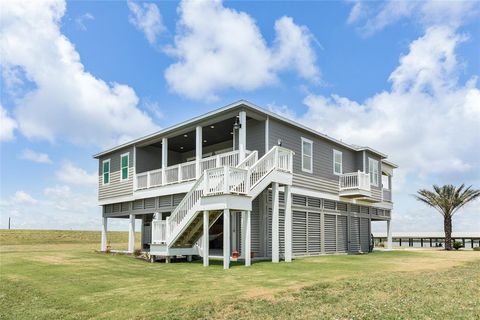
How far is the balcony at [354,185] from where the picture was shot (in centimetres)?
2303

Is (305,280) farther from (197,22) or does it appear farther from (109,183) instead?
(109,183)

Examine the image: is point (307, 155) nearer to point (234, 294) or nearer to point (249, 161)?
point (249, 161)

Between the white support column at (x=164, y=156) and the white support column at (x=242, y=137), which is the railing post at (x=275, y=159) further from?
the white support column at (x=164, y=156)

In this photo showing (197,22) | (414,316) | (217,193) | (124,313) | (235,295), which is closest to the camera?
(414,316)

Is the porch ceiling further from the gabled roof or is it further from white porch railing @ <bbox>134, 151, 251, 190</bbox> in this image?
white porch railing @ <bbox>134, 151, 251, 190</bbox>

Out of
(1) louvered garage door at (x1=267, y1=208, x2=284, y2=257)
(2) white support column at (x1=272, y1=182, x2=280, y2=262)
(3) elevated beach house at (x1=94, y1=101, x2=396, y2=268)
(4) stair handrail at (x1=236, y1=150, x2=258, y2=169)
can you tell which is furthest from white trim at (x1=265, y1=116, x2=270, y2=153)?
(1) louvered garage door at (x1=267, y1=208, x2=284, y2=257)

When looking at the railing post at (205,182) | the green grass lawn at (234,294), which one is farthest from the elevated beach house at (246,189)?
the green grass lawn at (234,294)

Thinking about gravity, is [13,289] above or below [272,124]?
below

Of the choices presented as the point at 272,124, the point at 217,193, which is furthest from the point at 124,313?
the point at 272,124

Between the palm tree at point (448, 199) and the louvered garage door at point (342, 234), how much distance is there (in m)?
14.7

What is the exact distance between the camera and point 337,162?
24.0 meters

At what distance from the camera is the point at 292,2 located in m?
15.5

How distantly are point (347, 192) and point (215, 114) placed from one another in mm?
9265

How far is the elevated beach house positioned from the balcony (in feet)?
0.18
